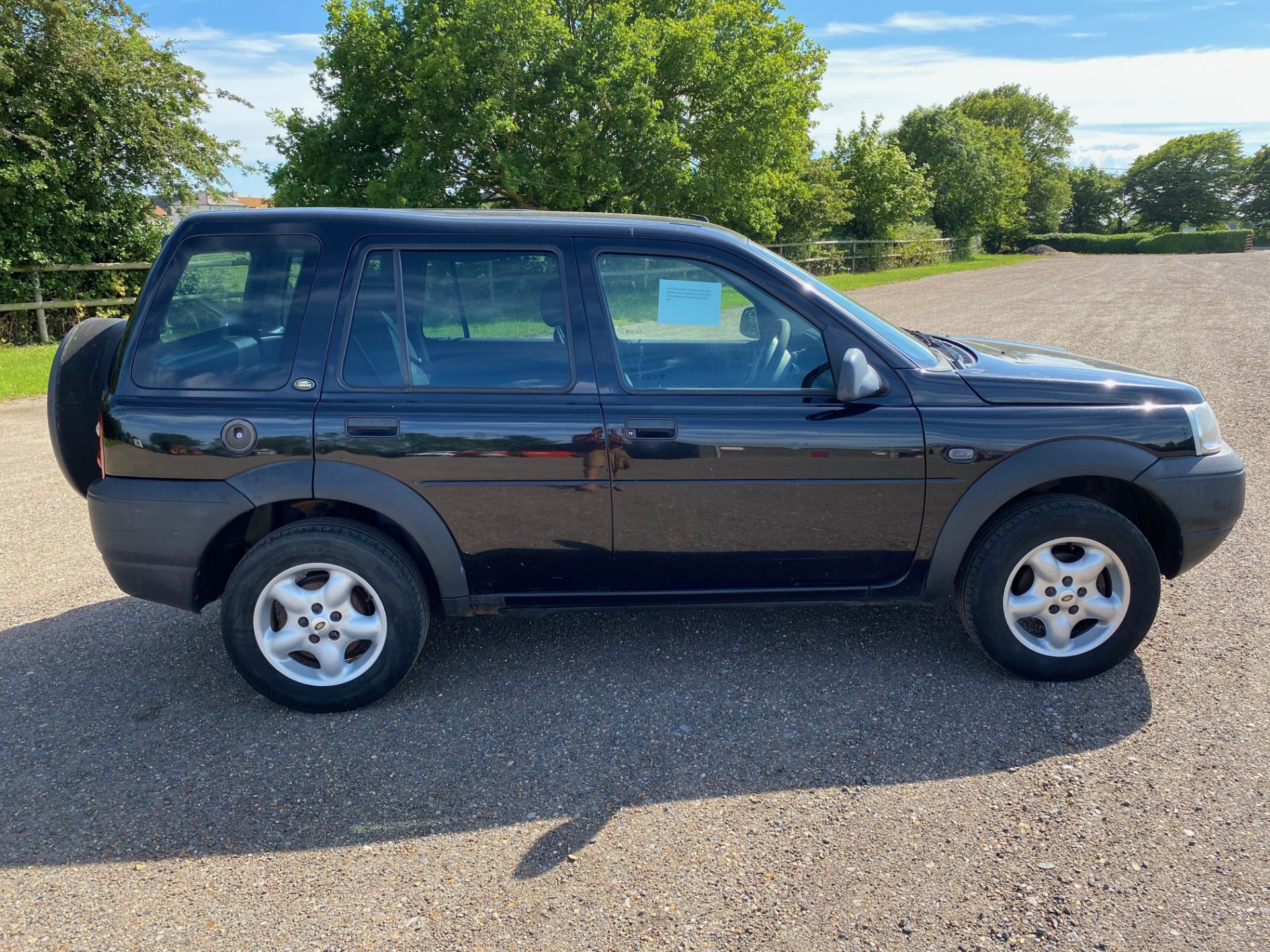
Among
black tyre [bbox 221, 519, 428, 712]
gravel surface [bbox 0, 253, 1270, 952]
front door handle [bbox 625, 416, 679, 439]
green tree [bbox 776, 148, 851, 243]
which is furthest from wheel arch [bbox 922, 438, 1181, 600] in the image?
green tree [bbox 776, 148, 851, 243]

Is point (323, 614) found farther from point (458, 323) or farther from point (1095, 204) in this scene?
point (1095, 204)

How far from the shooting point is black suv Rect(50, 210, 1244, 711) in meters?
3.47

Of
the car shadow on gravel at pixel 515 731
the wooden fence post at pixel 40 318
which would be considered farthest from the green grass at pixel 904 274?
the car shadow on gravel at pixel 515 731

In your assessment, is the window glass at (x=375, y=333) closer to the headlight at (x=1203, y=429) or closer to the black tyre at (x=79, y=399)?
the black tyre at (x=79, y=399)

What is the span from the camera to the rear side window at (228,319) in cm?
351

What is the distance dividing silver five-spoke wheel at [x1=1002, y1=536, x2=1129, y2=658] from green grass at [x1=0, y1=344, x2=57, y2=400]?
35.1 feet

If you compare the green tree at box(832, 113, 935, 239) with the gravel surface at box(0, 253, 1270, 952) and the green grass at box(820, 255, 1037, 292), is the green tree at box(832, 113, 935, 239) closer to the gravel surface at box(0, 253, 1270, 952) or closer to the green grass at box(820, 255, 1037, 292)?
the green grass at box(820, 255, 1037, 292)

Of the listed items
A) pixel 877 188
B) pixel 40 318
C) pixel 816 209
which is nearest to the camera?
pixel 40 318

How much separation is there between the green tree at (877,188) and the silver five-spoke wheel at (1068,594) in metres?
38.4

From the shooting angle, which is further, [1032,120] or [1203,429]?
[1032,120]

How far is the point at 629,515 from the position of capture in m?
3.52

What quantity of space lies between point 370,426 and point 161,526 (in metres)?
0.92

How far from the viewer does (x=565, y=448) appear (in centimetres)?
346

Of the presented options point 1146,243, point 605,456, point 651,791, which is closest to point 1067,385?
point 605,456
